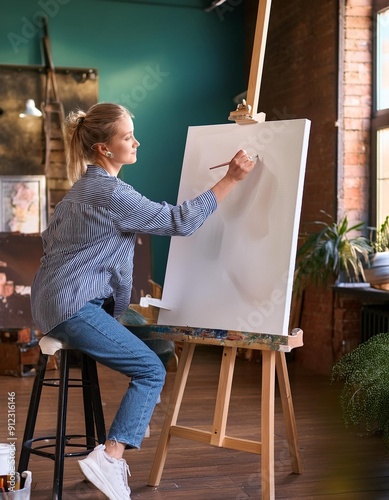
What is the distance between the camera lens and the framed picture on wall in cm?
710

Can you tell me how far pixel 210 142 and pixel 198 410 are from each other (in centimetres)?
204

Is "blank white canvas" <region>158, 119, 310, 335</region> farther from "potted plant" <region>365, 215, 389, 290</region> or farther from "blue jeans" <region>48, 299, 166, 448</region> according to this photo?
"potted plant" <region>365, 215, 389, 290</region>

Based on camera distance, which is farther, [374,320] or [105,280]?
[374,320]

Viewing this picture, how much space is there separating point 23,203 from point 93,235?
457 centimetres

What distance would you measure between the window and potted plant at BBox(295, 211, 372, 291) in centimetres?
25

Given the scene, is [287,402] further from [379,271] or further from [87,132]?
[379,271]

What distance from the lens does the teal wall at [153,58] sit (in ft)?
23.9

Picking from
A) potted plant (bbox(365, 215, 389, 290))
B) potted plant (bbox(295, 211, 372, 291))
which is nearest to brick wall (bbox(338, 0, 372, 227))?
potted plant (bbox(295, 211, 372, 291))

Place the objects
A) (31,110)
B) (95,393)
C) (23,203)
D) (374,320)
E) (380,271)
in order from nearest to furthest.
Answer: (95,393)
(380,271)
(374,320)
(31,110)
(23,203)

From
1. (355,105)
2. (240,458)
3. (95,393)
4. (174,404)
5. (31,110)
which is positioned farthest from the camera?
(31,110)

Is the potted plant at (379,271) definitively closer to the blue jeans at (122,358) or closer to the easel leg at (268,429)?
the easel leg at (268,429)

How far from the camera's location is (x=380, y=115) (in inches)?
228

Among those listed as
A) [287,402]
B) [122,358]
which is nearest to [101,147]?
[122,358]

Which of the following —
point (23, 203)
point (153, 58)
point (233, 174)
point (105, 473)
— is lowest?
point (105, 473)
